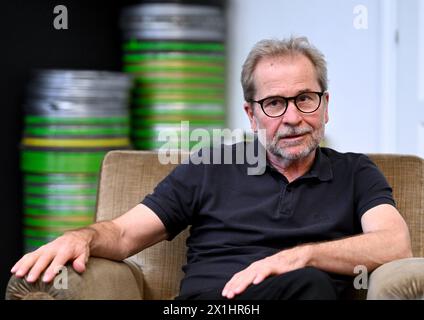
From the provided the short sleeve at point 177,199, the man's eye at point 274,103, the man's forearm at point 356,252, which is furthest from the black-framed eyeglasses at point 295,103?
the man's forearm at point 356,252

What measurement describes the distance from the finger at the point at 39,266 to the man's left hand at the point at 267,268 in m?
0.40

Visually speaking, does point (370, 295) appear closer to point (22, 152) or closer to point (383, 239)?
point (383, 239)

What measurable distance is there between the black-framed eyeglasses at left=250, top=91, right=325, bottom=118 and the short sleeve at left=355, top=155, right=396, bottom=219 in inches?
8.1

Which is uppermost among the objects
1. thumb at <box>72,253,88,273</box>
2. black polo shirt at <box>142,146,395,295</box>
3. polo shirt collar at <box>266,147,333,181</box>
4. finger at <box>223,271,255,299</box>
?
polo shirt collar at <box>266,147,333,181</box>

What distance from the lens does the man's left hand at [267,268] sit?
1672 millimetres

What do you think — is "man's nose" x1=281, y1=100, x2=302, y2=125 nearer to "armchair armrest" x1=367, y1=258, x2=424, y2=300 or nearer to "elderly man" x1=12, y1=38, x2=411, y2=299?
"elderly man" x1=12, y1=38, x2=411, y2=299

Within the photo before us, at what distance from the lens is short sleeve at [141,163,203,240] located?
1.94 m

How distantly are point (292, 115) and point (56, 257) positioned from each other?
0.68m

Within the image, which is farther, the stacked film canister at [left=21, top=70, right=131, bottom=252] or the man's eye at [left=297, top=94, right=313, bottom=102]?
the stacked film canister at [left=21, top=70, right=131, bottom=252]

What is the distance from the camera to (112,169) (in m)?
2.17

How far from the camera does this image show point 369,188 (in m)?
1.91

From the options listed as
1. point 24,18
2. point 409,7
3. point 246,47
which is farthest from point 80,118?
point 409,7

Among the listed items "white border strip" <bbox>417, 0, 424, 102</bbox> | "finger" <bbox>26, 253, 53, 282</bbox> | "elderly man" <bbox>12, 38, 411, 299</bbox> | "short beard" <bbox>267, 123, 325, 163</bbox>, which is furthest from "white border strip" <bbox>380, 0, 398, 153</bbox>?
"finger" <bbox>26, 253, 53, 282</bbox>

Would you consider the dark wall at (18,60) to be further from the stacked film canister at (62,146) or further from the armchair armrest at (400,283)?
the armchair armrest at (400,283)
